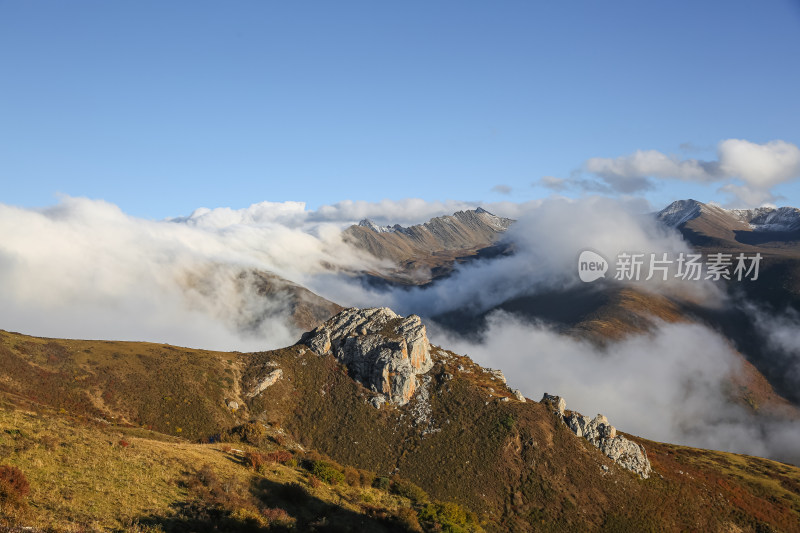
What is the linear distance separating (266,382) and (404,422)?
35.2 metres

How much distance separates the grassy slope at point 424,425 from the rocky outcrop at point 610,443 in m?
2.70

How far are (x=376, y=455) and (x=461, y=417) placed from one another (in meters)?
21.4

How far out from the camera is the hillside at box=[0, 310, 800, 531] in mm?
99062

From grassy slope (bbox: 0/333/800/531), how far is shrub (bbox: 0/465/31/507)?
41.8 meters

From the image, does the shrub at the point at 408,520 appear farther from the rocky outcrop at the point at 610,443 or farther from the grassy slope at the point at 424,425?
the rocky outcrop at the point at 610,443

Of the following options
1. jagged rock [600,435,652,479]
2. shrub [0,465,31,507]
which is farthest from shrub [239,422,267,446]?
jagged rock [600,435,652,479]

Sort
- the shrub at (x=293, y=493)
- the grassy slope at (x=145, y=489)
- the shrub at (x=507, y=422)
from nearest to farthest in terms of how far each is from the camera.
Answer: the grassy slope at (x=145, y=489) → the shrub at (x=293, y=493) → the shrub at (x=507, y=422)

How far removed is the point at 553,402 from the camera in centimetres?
12419

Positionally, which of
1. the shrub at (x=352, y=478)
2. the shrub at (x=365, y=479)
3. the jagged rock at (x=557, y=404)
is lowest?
the shrub at (x=365, y=479)

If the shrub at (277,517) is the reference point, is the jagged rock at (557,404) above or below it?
above

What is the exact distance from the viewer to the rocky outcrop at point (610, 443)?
Result: 111375 mm

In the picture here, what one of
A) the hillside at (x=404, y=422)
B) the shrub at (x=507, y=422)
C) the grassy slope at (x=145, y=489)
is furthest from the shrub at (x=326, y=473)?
the shrub at (x=507, y=422)

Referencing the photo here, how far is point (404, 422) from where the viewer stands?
387 feet

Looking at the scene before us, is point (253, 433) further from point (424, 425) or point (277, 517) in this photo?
point (277, 517)
